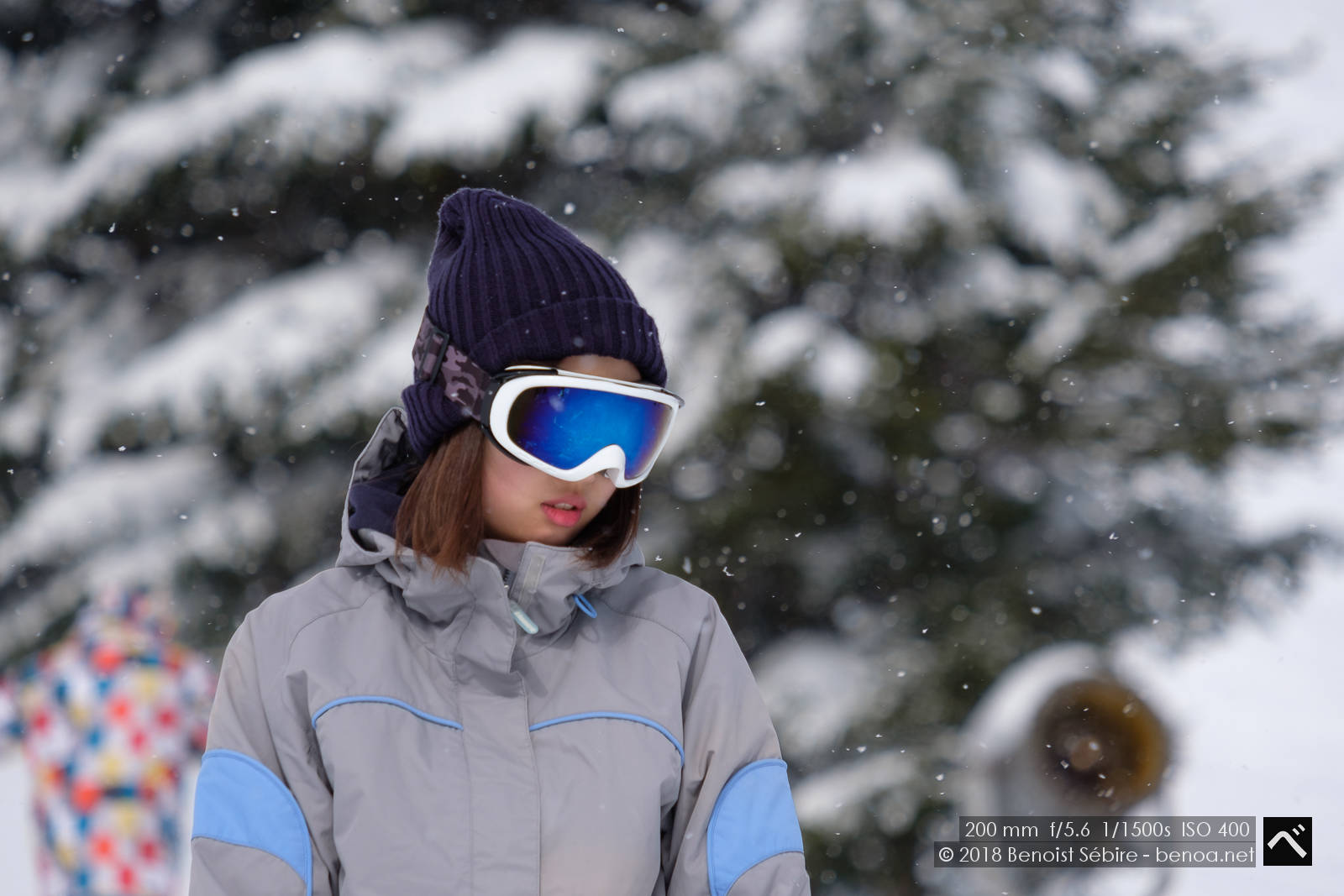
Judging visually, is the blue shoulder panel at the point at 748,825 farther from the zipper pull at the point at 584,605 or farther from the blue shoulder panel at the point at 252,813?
the blue shoulder panel at the point at 252,813

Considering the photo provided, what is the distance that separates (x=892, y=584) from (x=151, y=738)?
266cm

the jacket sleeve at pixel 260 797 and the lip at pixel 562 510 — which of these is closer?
the jacket sleeve at pixel 260 797

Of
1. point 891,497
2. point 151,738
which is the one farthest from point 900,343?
point 151,738

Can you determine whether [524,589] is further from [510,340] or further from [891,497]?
[891,497]

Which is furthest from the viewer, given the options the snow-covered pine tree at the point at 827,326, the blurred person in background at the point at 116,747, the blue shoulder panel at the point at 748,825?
the blurred person in background at the point at 116,747

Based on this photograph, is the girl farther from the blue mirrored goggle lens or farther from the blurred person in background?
the blurred person in background

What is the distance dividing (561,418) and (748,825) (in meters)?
0.51

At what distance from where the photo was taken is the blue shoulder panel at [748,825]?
113 cm

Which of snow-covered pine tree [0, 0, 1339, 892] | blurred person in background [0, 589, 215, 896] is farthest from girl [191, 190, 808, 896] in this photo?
blurred person in background [0, 589, 215, 896]

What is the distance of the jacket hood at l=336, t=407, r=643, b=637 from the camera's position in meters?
1.14

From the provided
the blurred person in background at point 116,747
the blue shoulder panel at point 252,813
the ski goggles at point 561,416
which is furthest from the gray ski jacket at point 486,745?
the blurred person in background at point 116,747

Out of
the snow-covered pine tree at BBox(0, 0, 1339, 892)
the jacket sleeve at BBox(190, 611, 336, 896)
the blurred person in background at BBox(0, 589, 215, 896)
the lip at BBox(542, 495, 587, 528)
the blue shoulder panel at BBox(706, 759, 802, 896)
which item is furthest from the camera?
the blurred person in background at BBox(0, 589, 215, 896)

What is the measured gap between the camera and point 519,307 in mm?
1222

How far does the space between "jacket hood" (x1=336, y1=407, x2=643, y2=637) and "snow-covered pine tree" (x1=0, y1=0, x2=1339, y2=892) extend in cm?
213
